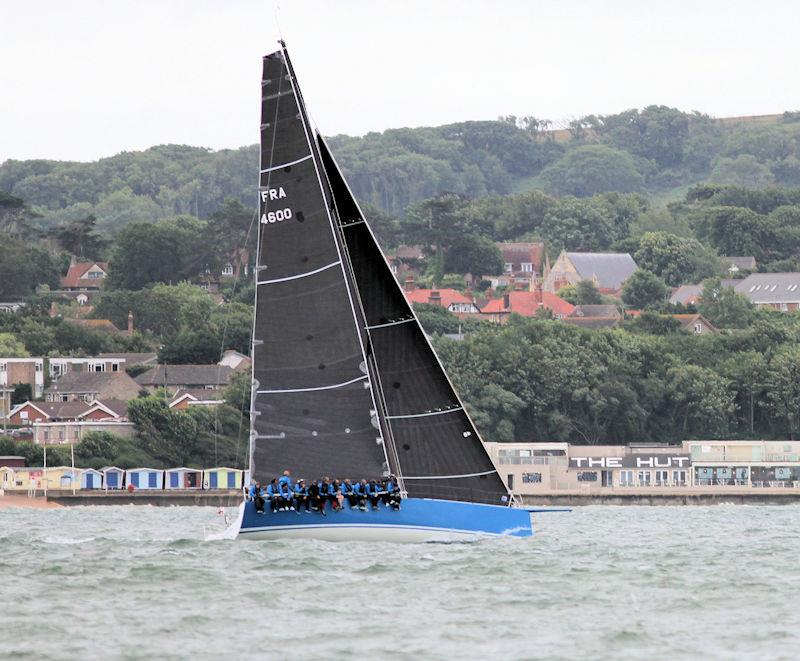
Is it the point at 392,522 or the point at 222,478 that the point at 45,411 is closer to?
the point at 222,478

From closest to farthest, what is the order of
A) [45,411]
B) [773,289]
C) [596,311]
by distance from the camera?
1. [45,411]
2. [596,311]
3. [773,289]

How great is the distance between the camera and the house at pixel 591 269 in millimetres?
182000

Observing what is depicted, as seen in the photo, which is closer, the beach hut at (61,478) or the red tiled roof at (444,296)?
the beach hut at (61,478)

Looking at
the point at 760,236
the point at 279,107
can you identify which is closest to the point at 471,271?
the point at 760,236

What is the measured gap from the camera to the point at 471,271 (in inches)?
7170

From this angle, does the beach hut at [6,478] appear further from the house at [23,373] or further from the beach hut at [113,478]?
the house at [23,373]

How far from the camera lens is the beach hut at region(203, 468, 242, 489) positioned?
317 feet

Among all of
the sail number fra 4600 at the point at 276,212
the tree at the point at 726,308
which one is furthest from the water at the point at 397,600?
the tree at the point at 726,308

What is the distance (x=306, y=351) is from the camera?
118ft

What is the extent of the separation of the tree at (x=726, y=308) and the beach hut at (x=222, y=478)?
5088 centimetres

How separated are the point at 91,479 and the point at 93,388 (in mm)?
15939

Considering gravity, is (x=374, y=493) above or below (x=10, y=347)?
below

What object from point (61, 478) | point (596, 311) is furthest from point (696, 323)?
point (61, 478)

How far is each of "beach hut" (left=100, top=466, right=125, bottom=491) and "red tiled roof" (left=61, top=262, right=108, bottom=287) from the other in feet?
211
